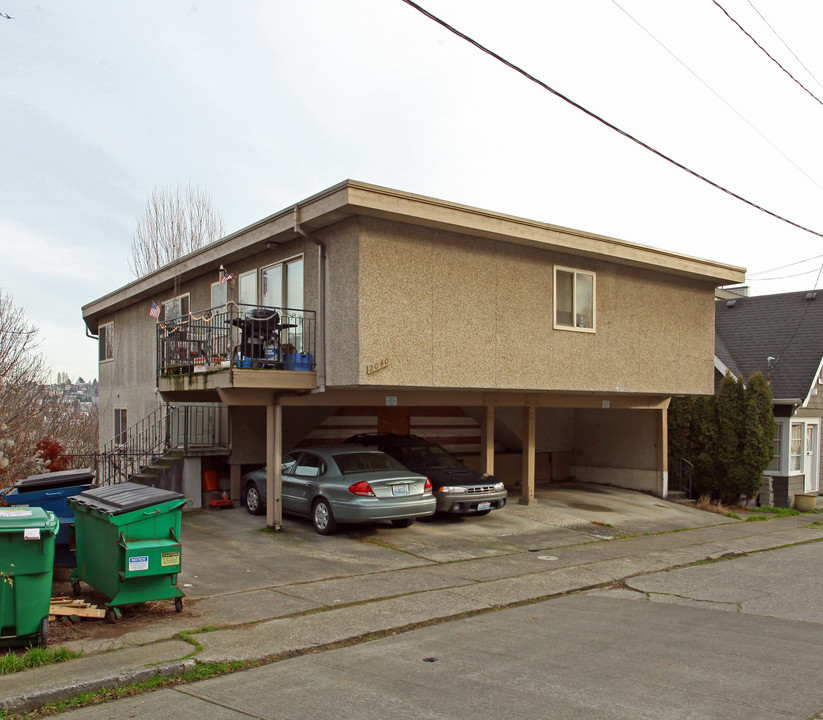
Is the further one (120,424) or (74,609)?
(120,424)

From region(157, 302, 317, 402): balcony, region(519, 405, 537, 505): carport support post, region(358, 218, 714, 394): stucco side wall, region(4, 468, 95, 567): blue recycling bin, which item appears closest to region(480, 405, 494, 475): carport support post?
region(519, 405, 537, 505): carport support post

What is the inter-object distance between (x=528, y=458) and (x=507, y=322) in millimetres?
4081

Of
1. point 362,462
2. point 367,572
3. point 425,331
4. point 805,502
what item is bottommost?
point 805,502

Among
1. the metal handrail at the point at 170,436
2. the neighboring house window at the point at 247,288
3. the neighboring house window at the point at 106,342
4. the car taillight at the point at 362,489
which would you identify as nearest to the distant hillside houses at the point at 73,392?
the neighboring house window at the point at 106,342

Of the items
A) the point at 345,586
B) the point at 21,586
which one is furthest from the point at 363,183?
the point at 21,586

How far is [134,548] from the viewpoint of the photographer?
7.56 m

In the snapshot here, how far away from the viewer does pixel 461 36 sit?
28.0 feet

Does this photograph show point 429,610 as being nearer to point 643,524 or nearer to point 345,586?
point 345,586

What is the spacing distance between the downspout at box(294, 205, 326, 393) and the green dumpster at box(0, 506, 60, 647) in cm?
640

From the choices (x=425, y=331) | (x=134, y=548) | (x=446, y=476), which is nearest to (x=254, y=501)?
(x=446, y=476)

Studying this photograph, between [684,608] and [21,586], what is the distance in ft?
22.8

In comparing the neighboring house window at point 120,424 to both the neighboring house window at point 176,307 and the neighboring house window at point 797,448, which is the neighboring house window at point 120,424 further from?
the neighboring house window at point 797,448

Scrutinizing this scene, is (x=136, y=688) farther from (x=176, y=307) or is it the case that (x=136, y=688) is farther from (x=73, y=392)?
(x=73, y=392)

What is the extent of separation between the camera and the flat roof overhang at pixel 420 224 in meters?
11.6
